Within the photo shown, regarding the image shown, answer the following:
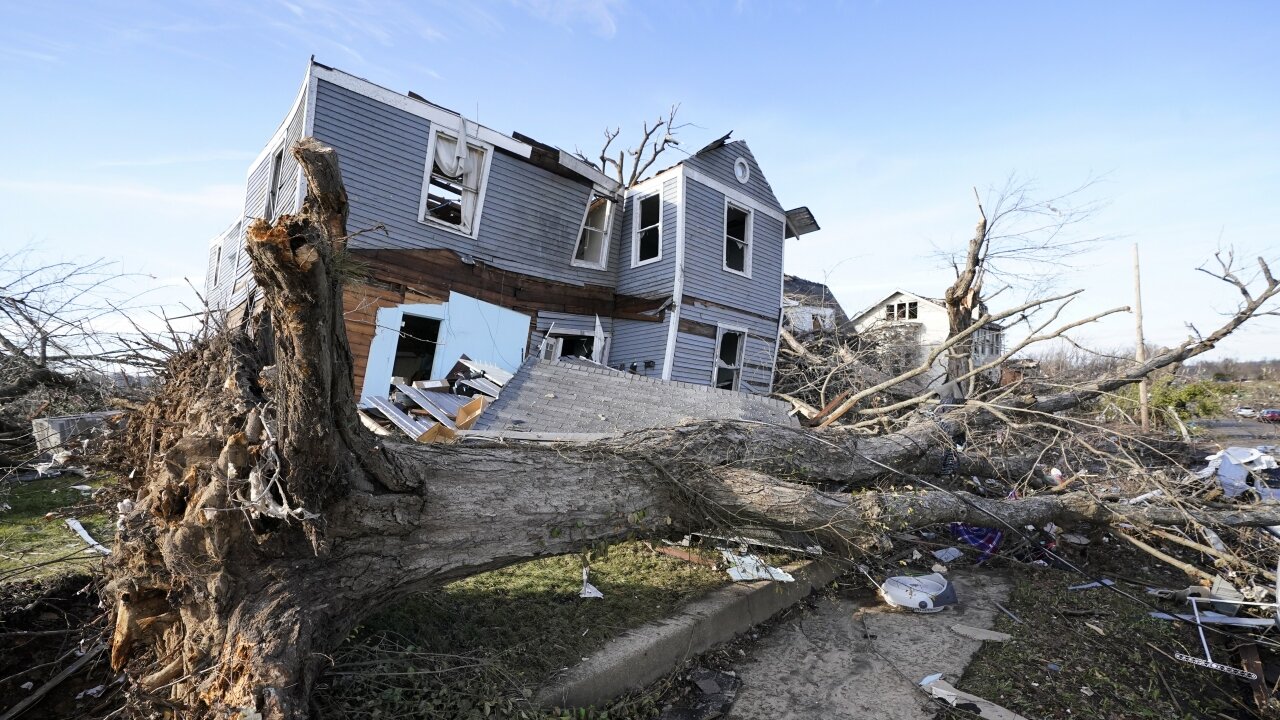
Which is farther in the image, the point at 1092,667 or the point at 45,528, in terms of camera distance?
the point at 45,528

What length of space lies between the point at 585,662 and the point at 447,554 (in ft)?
3.34

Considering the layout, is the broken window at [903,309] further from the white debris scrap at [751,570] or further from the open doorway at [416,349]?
the white debris scrap at [751,570]

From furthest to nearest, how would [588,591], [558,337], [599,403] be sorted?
[558,337]
[599,403]
[588,591]

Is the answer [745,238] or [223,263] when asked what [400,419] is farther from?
[223,263]

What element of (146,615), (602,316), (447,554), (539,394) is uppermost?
(602,316)

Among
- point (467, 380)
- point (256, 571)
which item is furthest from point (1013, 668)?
point (467, 380)

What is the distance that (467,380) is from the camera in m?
7.41

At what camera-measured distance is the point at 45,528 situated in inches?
206

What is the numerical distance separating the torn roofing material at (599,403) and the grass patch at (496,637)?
5.13 feet

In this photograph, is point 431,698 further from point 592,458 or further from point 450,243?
point 450,243

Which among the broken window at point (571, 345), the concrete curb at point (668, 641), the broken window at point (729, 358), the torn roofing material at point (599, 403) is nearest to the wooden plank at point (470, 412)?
the torn roofing material at point (599, 403)

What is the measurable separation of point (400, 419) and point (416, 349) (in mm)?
4373

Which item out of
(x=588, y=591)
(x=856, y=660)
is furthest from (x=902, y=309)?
(x=588, y=591)

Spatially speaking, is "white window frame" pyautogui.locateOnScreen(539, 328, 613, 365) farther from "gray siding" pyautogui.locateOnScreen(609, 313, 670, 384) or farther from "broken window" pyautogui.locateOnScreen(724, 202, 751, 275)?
"broken window" pyautogui.locateOnScreen(724, 202, 751, 275)
